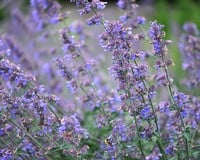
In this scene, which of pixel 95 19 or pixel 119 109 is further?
pixel 119 109

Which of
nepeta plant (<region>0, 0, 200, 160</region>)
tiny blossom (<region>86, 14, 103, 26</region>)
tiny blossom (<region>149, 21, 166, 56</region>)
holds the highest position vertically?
tiny blossom (<region>86, 14, 103, 26</region>)

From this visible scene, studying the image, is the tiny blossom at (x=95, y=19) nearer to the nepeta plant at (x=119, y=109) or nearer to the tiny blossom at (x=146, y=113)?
the nepeta plant at (x=119, y=109)

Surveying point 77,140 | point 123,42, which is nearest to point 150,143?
point 77,140

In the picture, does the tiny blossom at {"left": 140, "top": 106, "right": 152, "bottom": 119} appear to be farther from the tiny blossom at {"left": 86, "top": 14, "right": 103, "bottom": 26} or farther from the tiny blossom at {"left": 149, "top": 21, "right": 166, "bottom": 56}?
the tiny blossom at {"left": 86, "top": 14, "right": 103, "bottom": 26}

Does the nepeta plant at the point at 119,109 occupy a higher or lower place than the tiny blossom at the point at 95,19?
lower

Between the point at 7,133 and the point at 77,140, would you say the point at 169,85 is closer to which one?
the point at 77,140

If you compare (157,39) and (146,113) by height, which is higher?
(157,39)

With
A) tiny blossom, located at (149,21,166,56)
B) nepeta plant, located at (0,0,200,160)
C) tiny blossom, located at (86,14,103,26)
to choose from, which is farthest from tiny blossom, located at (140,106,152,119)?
tiny blossom, located at (86,14,103,26)

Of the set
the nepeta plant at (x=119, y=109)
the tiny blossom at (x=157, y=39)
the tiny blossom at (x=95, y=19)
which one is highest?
the tiny blossom at (x=95, y=19)

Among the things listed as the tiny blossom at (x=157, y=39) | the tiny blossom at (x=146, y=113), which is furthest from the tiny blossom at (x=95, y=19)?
the tiny blossom at (x=146, y=113)

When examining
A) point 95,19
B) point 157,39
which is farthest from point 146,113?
point 95,19

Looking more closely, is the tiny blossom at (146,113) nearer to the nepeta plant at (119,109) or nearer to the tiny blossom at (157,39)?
the nepeta plant at (119,109)

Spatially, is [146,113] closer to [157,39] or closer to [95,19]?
[157,39]
